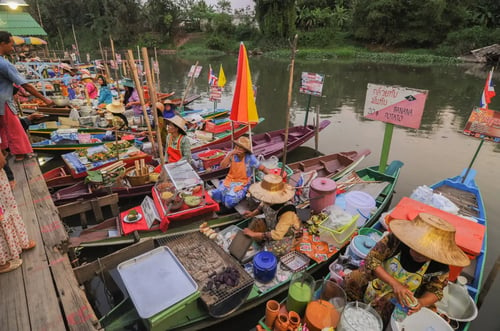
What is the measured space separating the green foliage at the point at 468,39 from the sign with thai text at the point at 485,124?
39772 mm

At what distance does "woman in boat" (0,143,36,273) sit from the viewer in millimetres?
3154

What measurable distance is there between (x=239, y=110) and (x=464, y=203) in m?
5.78

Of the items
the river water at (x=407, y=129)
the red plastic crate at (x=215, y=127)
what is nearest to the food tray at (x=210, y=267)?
the river water at (x=407, y=129)

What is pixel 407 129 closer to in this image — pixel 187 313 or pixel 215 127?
pixel 215 127

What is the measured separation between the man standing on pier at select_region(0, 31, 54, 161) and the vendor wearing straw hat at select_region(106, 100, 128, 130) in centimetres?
492

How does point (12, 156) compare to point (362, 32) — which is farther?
point (362, 32)

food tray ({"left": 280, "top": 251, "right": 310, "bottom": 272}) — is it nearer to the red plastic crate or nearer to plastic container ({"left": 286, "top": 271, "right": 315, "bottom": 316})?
plastic container ({"left": 286, "top": 271, "right": 315, "bottom": 316})

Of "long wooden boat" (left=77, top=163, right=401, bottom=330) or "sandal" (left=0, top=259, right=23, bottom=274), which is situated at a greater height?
"sandal" (left=0, top=259, right=23, bottom=274)

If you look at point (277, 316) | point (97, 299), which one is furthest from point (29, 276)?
point (277, 316)

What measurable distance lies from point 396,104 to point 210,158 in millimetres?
5292

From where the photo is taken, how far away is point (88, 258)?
5.64 metres

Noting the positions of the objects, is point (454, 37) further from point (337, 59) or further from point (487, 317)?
point (487, 317)

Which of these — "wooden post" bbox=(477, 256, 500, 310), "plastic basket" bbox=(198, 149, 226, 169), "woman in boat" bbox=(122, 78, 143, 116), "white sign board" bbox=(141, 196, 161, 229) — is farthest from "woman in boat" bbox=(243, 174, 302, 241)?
"woman in boat" bbox=(122, 78, 143, 116)

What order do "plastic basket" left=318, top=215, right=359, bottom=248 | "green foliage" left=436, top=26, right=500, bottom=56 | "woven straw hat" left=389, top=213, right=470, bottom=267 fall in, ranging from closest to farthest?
"woven straw hat" left=389, top=213, right=470, bottom=267 → "plastic basket" left=318, top=215, right=359, bottom=248 → "green foliage" left=436, top=26, right=500, bottom=56
